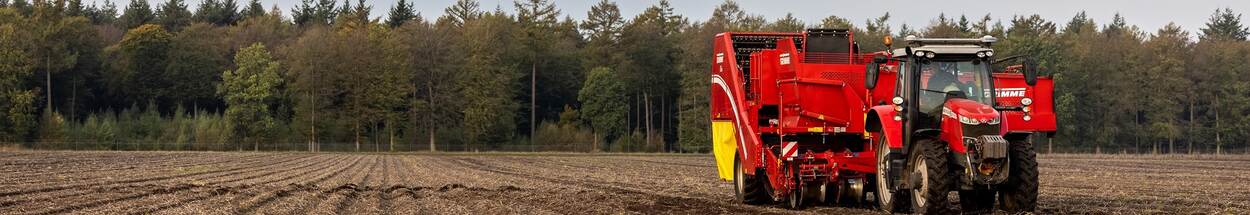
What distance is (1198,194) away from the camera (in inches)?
914

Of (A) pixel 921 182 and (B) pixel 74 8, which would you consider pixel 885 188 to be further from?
(B) pixel 74 8

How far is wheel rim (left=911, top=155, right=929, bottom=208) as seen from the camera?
14.8m

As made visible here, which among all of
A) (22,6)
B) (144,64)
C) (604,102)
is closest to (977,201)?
(604,102)

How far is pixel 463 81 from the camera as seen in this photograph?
89.4 m

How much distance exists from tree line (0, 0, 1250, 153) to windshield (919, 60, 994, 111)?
6772 cm

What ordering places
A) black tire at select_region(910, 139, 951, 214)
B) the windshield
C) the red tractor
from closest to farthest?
black tire at select_region(910, 139, 951, 214) < the red tractor < the windshield

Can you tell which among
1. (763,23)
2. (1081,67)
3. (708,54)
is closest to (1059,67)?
(1081,67)

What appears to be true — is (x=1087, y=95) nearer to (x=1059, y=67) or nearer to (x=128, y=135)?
(x=1059, y=67)

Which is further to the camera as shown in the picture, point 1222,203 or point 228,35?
point 228,35

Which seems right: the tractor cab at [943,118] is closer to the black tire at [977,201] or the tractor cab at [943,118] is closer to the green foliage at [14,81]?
the black tire at [977,201]

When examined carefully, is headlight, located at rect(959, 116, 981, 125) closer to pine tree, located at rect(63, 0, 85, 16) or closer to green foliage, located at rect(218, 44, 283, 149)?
green foliage, located at rect(218, 44, 283, 149)

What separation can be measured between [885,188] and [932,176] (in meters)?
2.27

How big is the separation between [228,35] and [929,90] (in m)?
101

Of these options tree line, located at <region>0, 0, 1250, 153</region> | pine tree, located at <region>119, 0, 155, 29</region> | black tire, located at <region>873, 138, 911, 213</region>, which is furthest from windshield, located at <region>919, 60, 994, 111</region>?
pine tree, located at <region>119, 0, 155, 29</region>
